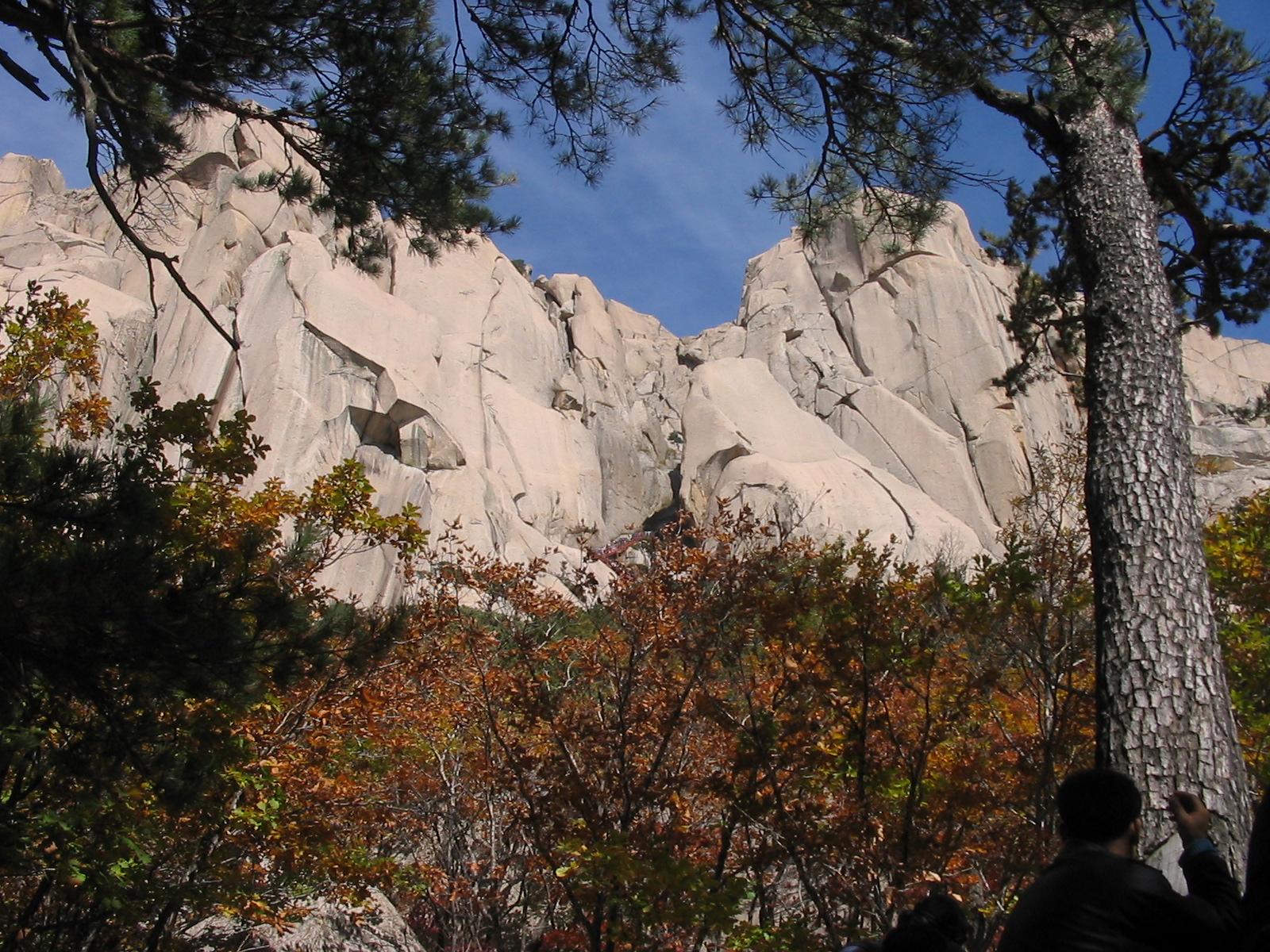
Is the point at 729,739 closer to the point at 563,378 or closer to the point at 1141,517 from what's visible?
the point at 1141,517

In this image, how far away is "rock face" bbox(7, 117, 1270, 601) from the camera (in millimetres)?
29219

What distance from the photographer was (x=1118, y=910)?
204cm

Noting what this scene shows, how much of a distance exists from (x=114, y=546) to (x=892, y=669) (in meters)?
4.10

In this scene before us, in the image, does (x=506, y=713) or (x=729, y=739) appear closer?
(x=729, y=739)

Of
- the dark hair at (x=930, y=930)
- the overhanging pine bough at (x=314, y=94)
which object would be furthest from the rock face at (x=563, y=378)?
the dark hair at (x=930, y=930)

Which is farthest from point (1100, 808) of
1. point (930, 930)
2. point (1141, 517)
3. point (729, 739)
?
point (729, 739)

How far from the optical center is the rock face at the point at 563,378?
95.9 ft

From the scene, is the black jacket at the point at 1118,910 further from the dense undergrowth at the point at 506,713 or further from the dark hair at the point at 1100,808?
the dense undergrowth at the point at 506,713

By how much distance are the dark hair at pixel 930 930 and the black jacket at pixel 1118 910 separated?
54 cm

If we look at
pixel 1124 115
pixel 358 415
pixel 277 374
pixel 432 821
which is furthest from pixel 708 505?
pixel 1124 115

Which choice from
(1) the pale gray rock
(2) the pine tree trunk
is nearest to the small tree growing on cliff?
(2) the pine tree trunk

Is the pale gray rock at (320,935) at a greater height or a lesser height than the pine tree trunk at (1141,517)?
lesser

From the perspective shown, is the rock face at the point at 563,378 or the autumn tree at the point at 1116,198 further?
the rock face at the point at 563,378

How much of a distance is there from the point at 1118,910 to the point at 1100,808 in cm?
25
